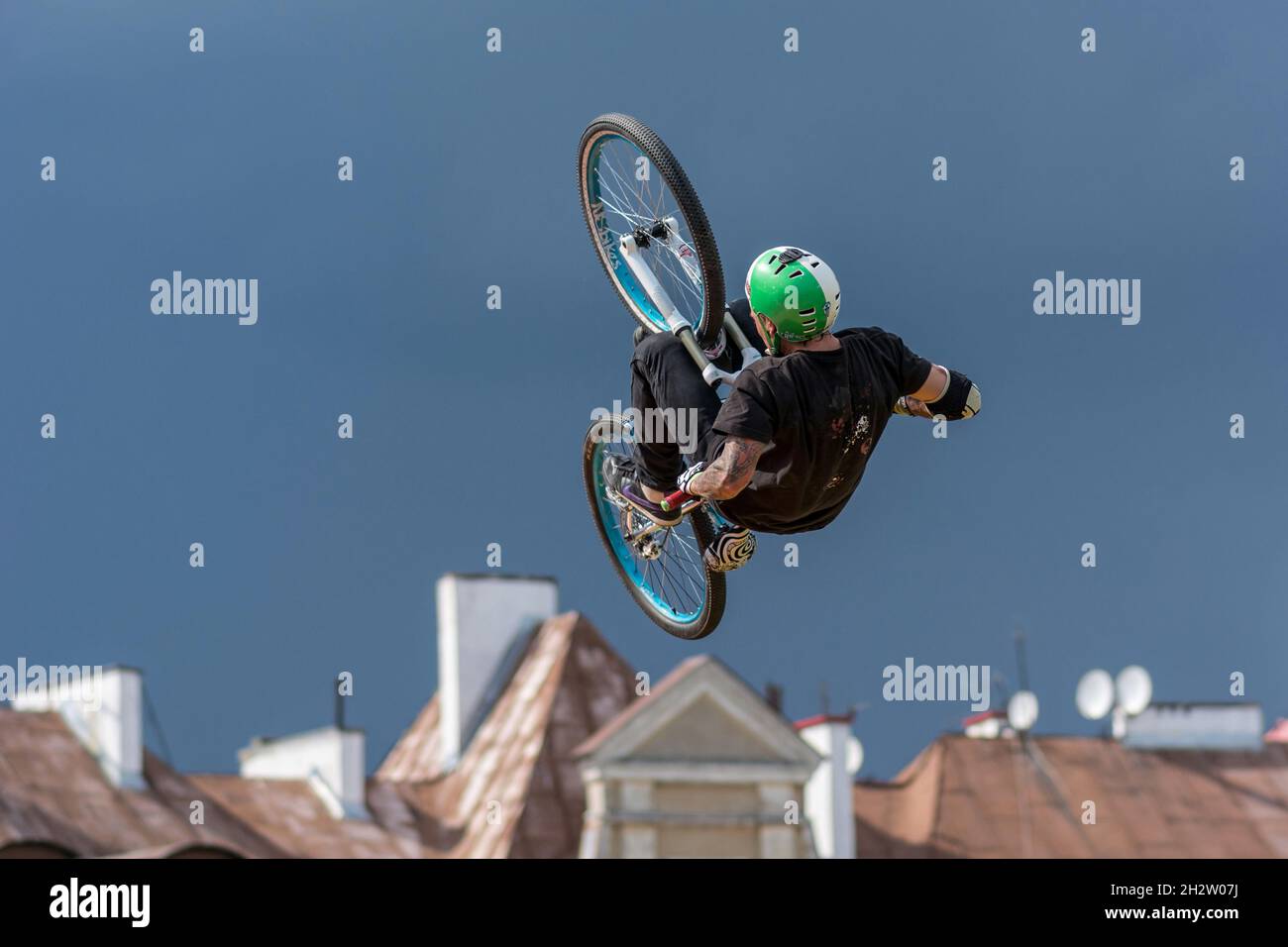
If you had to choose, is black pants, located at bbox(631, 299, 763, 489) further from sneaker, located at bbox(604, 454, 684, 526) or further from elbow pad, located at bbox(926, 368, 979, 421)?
elbow pad, located at bbox(926, 368, 979, 421)

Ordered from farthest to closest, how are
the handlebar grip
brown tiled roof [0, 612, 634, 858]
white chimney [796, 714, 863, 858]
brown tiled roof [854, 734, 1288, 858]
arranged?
1. brown tiled roof [854, 734, 1288, 858]
2. white chimney [796, 714, 863, 858]
3. brown tiled roof [0, 612, 634, 858]
4. the handlebar grip

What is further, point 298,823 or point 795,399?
point 298,823

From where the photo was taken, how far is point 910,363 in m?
15.9

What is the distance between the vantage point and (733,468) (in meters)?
15.2

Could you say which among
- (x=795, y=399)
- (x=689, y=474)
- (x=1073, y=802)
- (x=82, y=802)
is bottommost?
(x=1073, y=802)

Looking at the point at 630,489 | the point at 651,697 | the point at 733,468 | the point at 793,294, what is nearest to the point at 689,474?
the point at 733,468

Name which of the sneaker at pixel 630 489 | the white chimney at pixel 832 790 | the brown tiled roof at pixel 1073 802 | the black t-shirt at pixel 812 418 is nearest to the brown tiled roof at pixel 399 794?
the white chimney at pixel 832 790

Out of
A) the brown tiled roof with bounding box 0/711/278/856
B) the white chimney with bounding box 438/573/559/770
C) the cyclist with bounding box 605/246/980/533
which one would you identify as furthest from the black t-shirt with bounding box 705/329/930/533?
the white chimney with bounding box 438/573/559/770

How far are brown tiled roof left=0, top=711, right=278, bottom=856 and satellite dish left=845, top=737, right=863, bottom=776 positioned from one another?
9.22 metres

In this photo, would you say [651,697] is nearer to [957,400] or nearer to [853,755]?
[853,755]

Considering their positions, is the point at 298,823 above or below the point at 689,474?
below

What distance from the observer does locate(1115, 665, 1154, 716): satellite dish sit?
157ft

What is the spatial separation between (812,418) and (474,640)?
31.6m
